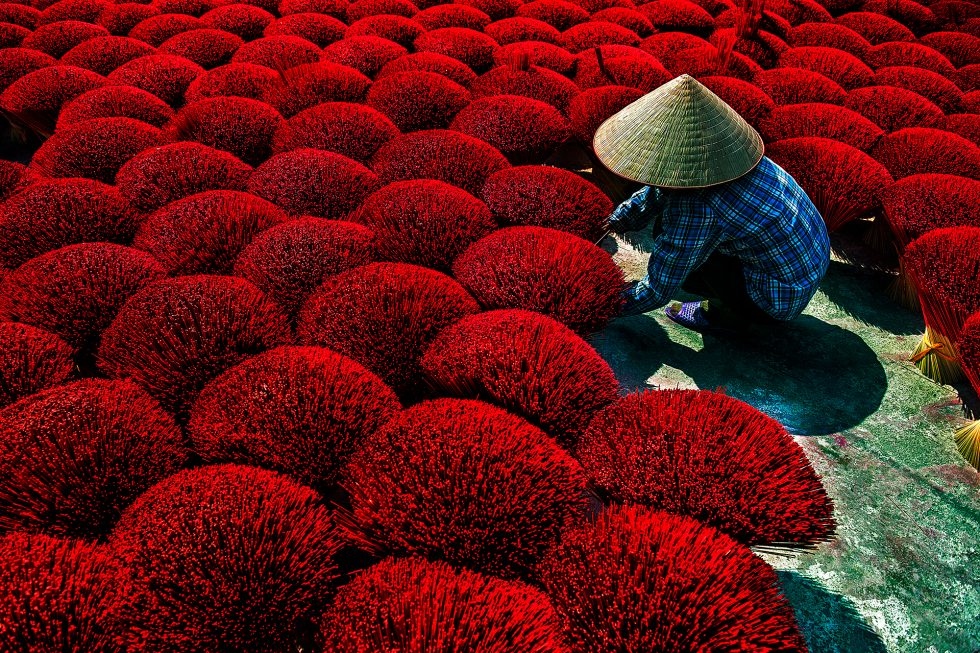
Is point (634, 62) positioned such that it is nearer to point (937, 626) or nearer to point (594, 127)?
point (594, 127)

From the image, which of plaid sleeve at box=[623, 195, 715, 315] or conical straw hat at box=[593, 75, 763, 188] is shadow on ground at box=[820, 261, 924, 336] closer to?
plaid sleeve at box=[623, 195, 715, 315]

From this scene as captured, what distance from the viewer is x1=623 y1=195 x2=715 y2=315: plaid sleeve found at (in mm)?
2395

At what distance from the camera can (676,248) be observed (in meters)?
2.46

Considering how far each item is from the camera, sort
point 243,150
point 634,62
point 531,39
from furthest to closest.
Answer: point 531,39 < point 634,62 < point 243,150

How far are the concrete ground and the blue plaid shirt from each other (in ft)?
0.92

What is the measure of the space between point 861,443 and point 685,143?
4.26 feet

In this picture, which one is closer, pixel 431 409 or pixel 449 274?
pixel 431 409

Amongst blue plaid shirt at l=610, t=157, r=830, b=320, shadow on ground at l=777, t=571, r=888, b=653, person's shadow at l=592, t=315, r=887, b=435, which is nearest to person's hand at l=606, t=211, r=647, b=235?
blue plaid shirt at l=610, t=157, r=830, b=320

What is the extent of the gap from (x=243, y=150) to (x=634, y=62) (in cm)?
225

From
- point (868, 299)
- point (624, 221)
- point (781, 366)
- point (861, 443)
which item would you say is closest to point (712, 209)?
point (624, 221)

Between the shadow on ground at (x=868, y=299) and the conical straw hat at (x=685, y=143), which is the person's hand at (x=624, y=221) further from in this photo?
the shadow on ground at (x=868, y=299)

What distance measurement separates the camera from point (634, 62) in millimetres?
3811

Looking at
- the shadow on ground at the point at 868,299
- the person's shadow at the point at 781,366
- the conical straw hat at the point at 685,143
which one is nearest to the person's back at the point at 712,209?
the conical straw hat at the point at 685,143

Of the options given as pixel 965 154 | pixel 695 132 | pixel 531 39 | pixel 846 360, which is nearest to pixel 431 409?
pixel 695 132
